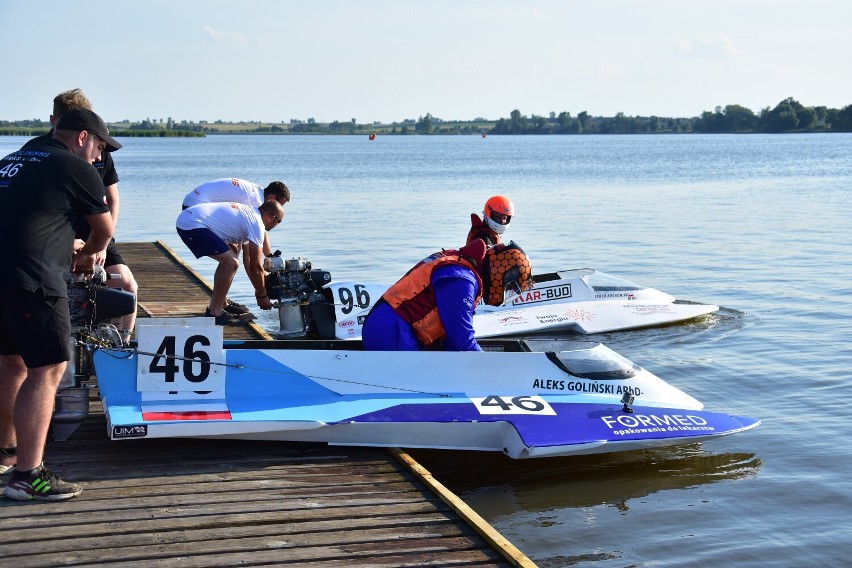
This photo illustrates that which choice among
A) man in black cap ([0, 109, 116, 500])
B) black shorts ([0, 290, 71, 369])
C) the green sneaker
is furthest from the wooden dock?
black shorts ([0, 290, 71, 369])

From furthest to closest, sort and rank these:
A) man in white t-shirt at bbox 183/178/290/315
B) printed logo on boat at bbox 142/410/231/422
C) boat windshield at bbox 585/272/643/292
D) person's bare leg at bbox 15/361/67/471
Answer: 1. boat windshield at bbox 585/272/643/292
2. man in white t-shirt at bbox 183/178/290/315
3. printed logo on boat at bbox 142/410/231/422
4. person's bare leg at bbox 15/361/67/471

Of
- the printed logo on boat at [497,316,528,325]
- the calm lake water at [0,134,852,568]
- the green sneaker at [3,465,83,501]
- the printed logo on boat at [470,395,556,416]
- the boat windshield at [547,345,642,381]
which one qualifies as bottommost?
the calm lake water at [0,134,852,568]

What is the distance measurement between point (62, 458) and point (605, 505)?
3606mm

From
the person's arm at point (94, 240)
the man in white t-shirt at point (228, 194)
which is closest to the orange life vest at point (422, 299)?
the person's arm at point (94, 240)

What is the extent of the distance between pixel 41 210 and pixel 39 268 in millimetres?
286

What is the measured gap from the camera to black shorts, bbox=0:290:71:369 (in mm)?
4926

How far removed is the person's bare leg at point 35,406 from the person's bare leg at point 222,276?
4.69 m

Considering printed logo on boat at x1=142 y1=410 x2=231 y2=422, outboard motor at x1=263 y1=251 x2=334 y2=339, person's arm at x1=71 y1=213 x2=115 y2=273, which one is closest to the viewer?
person's arm at x1=71 y1=213 x2=115 y2=273

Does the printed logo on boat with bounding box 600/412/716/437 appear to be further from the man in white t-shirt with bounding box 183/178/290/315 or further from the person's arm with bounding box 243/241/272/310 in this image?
the man in white t-shirt with bounding box 183/178/290/315

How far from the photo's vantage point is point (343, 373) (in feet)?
22.2

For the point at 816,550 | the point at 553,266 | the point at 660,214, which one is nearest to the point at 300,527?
the point at 816,550

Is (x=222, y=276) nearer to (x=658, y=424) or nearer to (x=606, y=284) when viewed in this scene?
(x=658, y=424)

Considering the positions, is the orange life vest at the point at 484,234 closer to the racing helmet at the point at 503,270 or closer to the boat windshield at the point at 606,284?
the racing helmet at the point at 503,270

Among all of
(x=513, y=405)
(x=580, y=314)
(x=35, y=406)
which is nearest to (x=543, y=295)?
(x=580, y=314)
